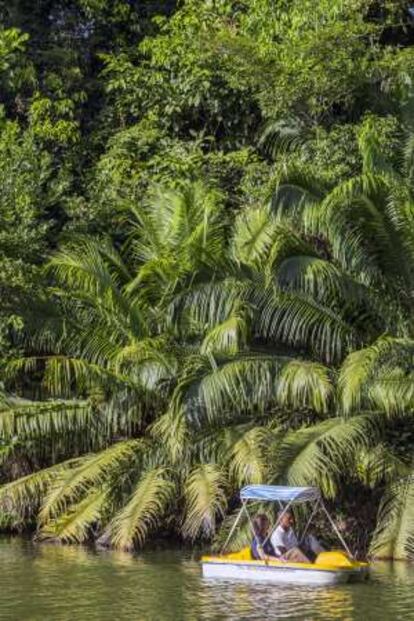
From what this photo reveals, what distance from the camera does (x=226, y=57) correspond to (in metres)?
29.0

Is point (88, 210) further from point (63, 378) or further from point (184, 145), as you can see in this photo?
point (63, 378)

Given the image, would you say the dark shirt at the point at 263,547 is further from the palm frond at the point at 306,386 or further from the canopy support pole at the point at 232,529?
the palm frond at the point at 306,386

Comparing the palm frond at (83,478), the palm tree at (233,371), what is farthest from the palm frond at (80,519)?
the palm frond at (83,478)

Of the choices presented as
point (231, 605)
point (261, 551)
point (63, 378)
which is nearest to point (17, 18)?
point (63, 378)

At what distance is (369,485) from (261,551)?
2.91 m

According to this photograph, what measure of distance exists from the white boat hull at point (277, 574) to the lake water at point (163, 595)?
26 centimetres

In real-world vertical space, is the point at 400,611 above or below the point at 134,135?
below

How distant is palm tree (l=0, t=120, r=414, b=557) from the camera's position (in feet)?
68.9

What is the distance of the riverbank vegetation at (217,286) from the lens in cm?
2158

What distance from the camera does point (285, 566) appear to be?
18.8 meters

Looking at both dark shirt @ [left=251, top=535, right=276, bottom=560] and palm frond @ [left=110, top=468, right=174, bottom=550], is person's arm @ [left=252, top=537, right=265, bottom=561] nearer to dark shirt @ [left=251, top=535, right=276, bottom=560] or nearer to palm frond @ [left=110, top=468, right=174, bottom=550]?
dark shirt @ [left=251, top=535, right=276, bottom=560]

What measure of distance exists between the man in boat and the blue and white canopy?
1.39 feet

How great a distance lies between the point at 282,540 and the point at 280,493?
2.97 feet

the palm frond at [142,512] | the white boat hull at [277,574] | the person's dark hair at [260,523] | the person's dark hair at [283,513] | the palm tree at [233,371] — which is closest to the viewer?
the white boat hull at [277,574]
